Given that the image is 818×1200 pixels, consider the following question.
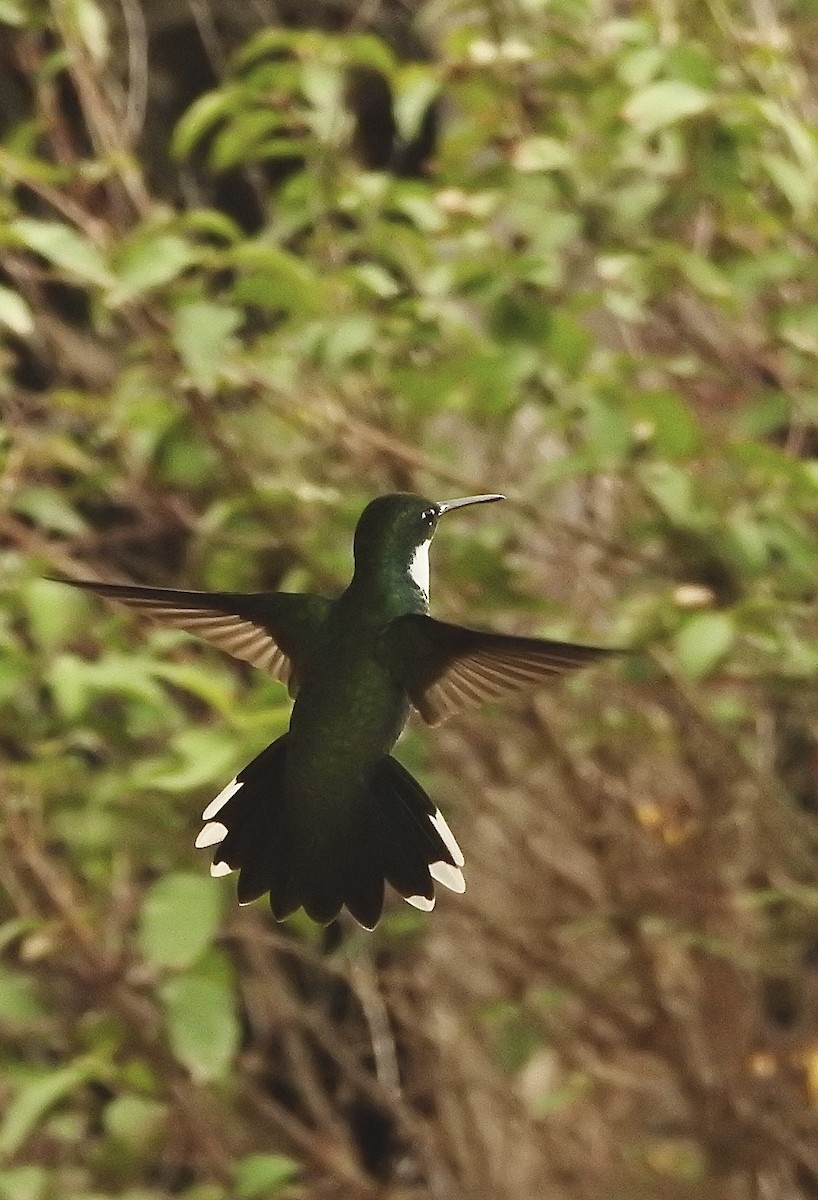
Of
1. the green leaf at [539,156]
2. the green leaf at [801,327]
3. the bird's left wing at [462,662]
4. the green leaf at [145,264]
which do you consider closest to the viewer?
the bird's left wing at [462,662]

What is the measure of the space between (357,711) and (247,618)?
52 millimetres

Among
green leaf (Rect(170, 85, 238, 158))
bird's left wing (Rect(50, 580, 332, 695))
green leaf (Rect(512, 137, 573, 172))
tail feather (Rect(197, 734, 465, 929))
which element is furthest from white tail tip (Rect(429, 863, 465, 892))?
green leaf (Rect(170, 85, 238, 158))

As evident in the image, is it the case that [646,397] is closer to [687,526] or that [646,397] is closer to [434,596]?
[687,526]

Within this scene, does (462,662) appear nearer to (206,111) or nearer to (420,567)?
(420,567)

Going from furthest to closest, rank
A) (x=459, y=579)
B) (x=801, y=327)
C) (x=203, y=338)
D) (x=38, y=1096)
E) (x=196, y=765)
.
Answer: (x=459, y=579)
(x=801, y=327)
(x=38, y=1096)
(x=203, y=338)
(x=196, y=765)

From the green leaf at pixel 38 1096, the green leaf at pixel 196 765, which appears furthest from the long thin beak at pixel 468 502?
the green leaf at pixel 38 1096

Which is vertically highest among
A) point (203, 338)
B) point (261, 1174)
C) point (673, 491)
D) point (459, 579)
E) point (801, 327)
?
point (203, 338)

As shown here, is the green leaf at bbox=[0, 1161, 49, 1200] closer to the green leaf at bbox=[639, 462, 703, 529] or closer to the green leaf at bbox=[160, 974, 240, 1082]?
the green leaf at bbox=[160, 974, 240, 1082]

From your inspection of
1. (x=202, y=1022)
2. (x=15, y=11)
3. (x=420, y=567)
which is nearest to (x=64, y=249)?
(x=15, y=11)

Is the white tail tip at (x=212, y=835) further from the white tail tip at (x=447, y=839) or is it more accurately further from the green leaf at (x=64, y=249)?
the green leaf at (x=64, y=249)

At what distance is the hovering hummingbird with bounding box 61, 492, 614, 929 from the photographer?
18.1 inches

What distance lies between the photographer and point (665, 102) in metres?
1.11

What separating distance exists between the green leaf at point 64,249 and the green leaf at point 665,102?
0.42 m

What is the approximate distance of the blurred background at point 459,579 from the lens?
4.06 ft
